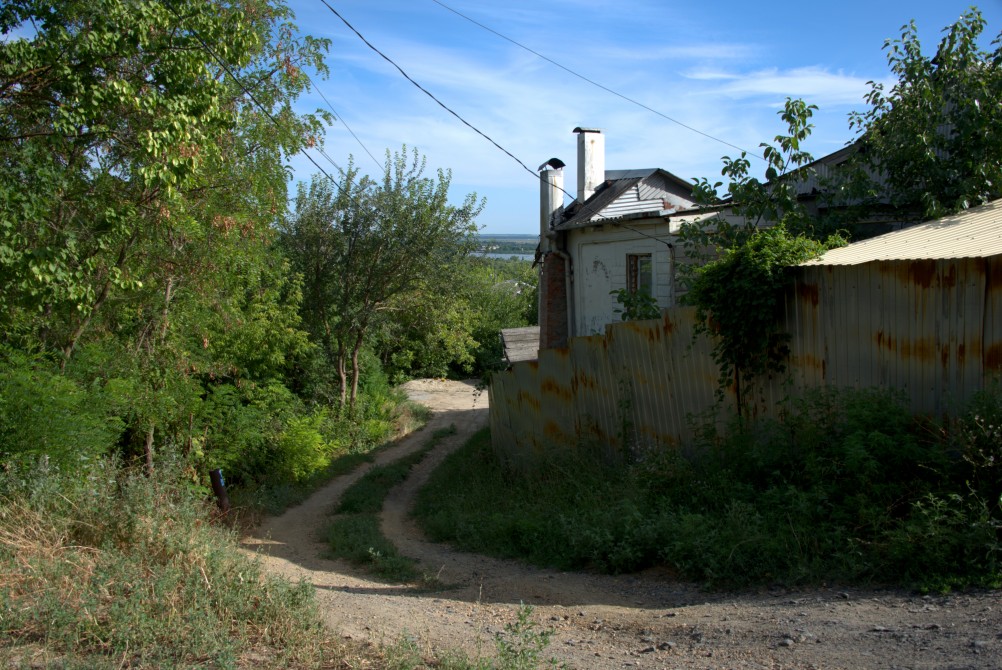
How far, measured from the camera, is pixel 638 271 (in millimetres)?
13898

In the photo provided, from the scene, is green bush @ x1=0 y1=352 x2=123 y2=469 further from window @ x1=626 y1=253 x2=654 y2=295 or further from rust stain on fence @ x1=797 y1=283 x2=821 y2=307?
window @ x1=626 y1=253 x2=654 y2=295

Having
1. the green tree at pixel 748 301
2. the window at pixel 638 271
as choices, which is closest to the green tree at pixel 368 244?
the window at pixel 638 271

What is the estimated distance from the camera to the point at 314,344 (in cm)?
1958

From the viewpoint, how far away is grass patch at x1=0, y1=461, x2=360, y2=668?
426 centimetres

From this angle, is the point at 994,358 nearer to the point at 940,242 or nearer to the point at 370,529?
the point at 940,242

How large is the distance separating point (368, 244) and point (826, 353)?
579 inches

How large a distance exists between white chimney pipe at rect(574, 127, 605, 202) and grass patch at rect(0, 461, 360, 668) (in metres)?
12.4

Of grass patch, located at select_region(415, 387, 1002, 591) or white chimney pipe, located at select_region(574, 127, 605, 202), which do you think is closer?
grass patch, located at select_region(415, 387, 1002, 591)

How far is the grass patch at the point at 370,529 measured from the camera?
26.2 feet

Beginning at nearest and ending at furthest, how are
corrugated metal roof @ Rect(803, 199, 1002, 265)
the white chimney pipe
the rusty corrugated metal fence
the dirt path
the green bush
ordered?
1. the dirt path
2. the rusty corrugated metal fence
3. corrugated metal roof @ Rect(803, 199, 1002, 265)
4. the green bush
5. the white chimney pipe

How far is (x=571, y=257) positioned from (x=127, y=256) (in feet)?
27.0

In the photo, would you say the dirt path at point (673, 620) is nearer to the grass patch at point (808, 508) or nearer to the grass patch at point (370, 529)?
the grass patch at point (808, 508)

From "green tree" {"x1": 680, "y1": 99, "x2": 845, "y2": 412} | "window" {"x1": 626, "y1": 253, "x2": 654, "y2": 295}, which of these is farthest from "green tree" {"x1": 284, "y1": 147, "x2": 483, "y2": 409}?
"green tree" {"x1": 680, "y1": 99, "x2": 845, "y2": 412}

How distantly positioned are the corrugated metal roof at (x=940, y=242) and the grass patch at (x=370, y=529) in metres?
5.01
